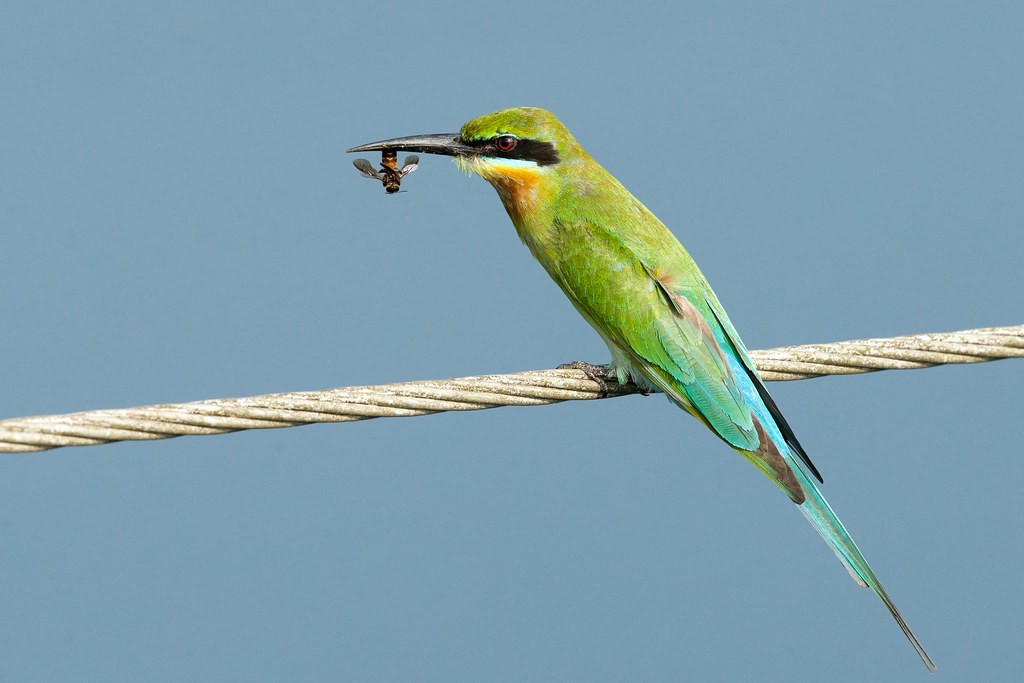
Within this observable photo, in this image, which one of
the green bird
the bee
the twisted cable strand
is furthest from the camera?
the bee

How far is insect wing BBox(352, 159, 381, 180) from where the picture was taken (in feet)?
13.4

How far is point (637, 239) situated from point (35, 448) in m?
1.92

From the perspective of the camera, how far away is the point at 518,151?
12.7 ft

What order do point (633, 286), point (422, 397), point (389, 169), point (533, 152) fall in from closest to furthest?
point (422, 397)
point (633, 286)
point (533, 152)
point (389, 169)

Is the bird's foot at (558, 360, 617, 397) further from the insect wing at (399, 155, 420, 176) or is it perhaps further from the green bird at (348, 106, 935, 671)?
the insect wing at (399, 155, 420, 176)

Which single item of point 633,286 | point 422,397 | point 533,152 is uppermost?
point 533,152

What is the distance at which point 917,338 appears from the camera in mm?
2934

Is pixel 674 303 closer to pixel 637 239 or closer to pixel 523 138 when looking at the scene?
pixel 637 239

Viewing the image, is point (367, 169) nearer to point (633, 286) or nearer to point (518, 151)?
point (518, 151)

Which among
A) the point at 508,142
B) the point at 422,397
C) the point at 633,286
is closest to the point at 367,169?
the point at 508,142

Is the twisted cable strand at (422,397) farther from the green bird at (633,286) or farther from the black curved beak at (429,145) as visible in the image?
the black curved beak at (429,145)

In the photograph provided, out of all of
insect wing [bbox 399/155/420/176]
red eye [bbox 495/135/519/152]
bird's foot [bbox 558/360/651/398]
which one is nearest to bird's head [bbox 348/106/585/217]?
red eye [bbox 495/135/519/152]

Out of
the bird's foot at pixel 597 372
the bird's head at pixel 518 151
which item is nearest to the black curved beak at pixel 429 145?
the bird's head at pixel 518 151

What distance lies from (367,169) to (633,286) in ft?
3.87
